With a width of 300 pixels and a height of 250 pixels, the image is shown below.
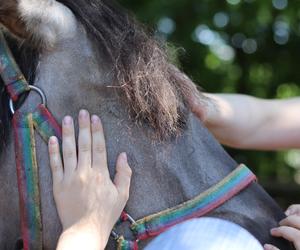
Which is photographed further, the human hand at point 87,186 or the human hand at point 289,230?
the human hand at point 289,230

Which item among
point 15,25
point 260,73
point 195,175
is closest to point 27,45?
point 15,25

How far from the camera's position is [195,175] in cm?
147

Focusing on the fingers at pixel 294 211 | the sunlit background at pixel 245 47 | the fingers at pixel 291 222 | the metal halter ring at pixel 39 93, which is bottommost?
the sunlit background at pixel 245 47

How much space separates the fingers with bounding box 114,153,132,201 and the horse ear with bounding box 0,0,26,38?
352 mm

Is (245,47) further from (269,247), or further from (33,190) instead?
(33,190)

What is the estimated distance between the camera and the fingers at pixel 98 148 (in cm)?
140

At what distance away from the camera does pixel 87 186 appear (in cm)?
137

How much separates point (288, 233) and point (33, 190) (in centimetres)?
58

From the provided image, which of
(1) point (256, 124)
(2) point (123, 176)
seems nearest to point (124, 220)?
(2) point (123, 176)

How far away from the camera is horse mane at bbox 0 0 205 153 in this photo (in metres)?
1.43

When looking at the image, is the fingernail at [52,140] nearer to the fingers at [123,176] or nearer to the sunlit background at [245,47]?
the fingers at [123,176]

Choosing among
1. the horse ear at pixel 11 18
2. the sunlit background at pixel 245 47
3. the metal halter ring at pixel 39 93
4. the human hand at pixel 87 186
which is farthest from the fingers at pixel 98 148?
the sunlit background at pixel 245 47

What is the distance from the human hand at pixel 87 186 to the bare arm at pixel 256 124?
0.62 m

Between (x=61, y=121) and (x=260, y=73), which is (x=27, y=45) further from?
(x=260, y=73)
